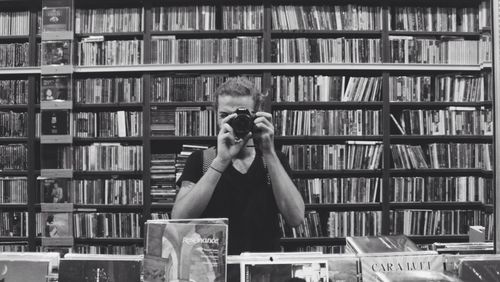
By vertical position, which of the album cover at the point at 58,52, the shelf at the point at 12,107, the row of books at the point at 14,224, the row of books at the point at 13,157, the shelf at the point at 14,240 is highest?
the album cover at the point at 58,52

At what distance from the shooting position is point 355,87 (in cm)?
359

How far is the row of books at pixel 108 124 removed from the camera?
3600mm

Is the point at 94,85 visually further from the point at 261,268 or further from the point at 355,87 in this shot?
the point at 261,268

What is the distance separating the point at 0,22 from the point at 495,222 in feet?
13.3

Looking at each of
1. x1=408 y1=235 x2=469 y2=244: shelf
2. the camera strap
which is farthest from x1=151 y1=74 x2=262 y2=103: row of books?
the camera strap

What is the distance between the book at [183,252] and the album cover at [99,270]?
0.14ft

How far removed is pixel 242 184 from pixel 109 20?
2.82 meters

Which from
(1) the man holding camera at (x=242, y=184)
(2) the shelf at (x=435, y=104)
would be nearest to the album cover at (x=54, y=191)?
(1) the man holding camera at (x=242, y=184)

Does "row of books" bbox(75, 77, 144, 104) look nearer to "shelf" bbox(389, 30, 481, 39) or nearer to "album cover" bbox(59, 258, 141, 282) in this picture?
"shelf" bbox(389, 30, 481, 39)

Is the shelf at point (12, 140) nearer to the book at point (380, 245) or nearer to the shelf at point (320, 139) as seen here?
the shelf at point (320, 139)

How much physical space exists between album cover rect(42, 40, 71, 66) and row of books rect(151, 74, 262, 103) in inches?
27.8

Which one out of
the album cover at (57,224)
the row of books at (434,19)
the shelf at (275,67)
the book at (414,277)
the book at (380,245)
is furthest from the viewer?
the row of books at (434,19)

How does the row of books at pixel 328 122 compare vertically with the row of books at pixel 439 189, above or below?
above

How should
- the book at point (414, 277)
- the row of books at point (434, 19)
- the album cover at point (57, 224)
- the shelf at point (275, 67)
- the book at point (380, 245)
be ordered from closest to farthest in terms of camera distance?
1. the book at point (414, 277)
2. the book at point (380, 245)
3. the album cover at point (57, 224)
4. the shelf at point (275, 67)
5. the row of books at point (434, 19)
